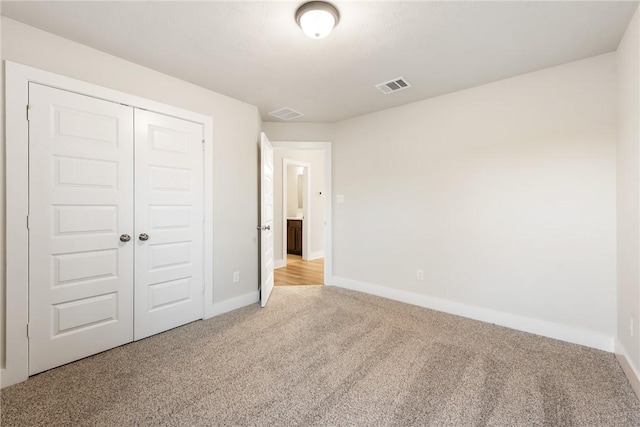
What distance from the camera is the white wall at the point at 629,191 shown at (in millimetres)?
1734

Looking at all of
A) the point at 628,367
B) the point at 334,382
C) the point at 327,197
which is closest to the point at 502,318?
the point at 628,367

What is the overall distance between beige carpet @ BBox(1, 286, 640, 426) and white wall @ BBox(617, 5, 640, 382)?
336mm

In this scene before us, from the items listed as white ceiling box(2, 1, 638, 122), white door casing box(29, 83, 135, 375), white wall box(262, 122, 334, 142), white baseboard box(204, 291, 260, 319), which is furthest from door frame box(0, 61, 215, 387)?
white wall box(262, 122, 334, 142)

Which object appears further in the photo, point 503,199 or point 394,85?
point 394,85

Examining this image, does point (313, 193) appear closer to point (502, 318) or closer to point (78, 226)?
point (502, 318)

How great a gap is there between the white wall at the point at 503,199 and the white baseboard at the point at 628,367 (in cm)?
19

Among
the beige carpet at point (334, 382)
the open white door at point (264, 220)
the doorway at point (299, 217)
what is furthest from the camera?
the doorway at point (299, 217)

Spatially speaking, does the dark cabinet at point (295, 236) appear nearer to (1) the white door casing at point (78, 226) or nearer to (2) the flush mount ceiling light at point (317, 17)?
(1) the white door casing at point (78, 226)

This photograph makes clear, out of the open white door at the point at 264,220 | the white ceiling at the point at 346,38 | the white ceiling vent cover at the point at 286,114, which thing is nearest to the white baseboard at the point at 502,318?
the open white door at the point at 264,220

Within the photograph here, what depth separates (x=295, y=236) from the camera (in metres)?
6.47

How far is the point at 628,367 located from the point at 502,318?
90 centimetres

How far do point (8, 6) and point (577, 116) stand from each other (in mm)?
4194

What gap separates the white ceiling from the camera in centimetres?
171

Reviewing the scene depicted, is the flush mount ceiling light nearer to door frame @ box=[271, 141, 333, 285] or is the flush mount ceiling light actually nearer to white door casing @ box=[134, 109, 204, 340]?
white door casing @ box=[134, 109, 204, 340]
